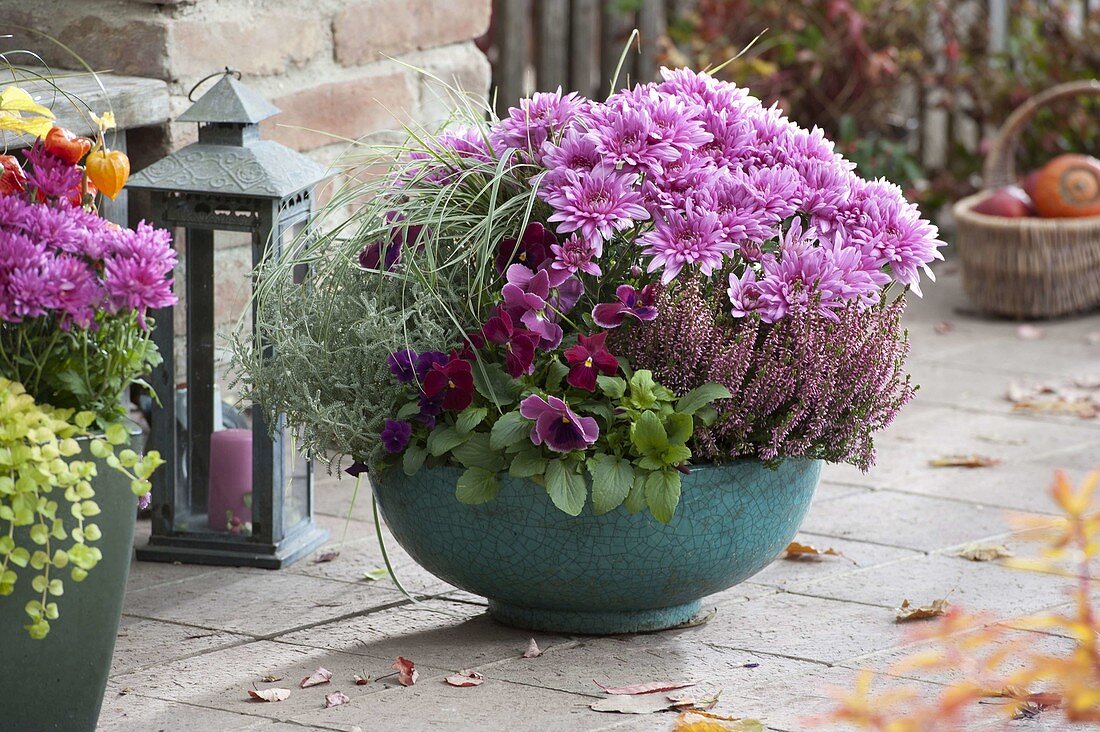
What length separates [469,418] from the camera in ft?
7.54

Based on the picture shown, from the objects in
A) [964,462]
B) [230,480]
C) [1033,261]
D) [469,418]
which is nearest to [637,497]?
[469,418]

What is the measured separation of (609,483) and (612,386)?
153 millimetres

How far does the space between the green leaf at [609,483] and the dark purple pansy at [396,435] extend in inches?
12.0

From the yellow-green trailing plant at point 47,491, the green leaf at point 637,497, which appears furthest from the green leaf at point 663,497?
the yellow-green trailing plant at point 47,491

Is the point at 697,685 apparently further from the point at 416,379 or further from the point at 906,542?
the point at 906,542

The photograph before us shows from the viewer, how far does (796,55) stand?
6645mm

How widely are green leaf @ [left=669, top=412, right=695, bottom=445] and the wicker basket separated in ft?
11.3

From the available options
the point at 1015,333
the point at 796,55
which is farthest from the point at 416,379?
the point at 796,55

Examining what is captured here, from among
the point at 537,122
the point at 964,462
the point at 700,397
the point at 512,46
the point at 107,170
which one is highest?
the point at 512,46

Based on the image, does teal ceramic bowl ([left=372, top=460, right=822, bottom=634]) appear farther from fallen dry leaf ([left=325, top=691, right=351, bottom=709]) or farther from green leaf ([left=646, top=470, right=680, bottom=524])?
fallen dry leaf ([left=325, top=691, right=351, bottom=709])

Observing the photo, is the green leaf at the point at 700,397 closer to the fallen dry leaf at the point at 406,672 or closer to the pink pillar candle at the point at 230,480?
the fallen dry leaf at the point at 406,672

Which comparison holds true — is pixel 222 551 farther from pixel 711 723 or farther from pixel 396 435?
pixel 711 723

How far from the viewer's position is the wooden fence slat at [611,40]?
6.41m

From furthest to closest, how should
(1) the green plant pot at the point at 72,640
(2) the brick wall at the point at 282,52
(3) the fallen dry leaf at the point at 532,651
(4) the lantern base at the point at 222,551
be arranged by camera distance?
(2) the brick wall at the point at 282,52 → (4) the lantern base at the point at 222,551 → (3) the fallen dry leaf at the point at 532,651 → (1) the green plant pot at the point at 72,640
